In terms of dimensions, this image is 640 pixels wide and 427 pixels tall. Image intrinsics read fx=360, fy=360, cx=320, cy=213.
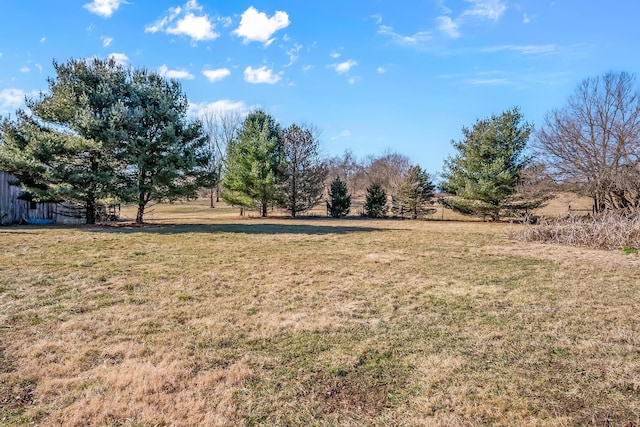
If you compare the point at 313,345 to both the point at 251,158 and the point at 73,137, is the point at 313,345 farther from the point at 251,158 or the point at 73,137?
the point at 251,158

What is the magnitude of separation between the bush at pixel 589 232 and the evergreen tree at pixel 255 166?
1482 cm

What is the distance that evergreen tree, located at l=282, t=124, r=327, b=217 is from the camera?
25141mm

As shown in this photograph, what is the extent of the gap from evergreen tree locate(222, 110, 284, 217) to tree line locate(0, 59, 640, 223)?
8cm

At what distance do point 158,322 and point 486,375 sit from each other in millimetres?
3253

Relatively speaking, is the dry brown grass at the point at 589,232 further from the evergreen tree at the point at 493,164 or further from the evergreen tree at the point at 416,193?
the evergreen tree at the point at 416,193

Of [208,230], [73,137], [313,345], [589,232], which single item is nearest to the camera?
[313,345]

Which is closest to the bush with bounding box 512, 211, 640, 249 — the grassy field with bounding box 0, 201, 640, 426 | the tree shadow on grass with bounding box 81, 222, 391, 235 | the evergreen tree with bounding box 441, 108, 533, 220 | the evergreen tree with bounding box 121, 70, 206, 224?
the grassy field with bounding box 0, 201, 640, 426

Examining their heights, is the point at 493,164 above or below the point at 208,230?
above

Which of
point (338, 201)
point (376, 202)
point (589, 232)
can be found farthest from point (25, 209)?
point (589, 232)

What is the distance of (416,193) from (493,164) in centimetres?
577

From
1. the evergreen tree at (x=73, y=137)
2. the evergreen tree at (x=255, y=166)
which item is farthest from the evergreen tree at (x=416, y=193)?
the evergreen tree at (x=73, y=137)

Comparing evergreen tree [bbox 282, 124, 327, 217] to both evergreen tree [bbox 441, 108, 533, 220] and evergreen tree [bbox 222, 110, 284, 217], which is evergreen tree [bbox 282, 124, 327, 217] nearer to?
evergreen tree [bbox 222, 110, 284, 217]

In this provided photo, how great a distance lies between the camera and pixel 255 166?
22266 mm

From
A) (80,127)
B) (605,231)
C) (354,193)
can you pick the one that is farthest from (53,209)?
(354,193)
